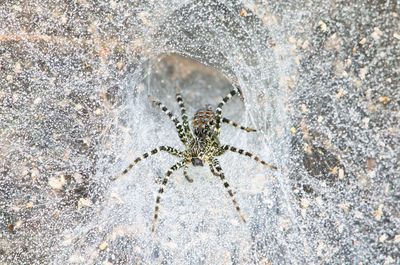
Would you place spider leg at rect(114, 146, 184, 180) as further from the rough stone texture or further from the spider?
the rough stone texture

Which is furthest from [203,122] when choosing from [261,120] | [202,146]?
[261,120]

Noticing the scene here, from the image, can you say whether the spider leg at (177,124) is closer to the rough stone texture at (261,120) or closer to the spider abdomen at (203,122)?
the spider abdomen at (203,122)

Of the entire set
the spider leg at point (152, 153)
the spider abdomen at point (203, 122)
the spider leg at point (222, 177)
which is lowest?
the spider leg at point (152, 153)

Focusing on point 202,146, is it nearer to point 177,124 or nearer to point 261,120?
point 177,124

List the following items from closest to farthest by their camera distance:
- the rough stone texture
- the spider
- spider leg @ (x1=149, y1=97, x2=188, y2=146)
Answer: the rough stone texture
the spider
spider leg @ (x1=149, y1=97, x2=188, y2=146)

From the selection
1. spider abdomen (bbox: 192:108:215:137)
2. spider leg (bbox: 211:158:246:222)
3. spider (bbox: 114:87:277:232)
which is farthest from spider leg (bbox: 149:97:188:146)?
spider leg (bbox: 211:158:246:222)

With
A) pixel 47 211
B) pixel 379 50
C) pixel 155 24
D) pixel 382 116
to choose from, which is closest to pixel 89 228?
pixel 47 211

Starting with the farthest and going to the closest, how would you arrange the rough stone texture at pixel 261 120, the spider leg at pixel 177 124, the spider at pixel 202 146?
1. the spider leg at pixel 177 124
2. the spider at pixel 202 146
3. the rough stone texture at pixel 261 120

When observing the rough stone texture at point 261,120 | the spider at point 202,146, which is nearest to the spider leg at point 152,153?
the spider at point 202,146

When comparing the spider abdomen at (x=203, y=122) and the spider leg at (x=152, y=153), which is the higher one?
the spider abdomen at (x=203, y=122)

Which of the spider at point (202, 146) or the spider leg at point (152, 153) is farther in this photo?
the spider at point (202, 146)

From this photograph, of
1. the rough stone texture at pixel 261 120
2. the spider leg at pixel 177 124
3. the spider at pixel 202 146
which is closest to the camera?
the rough stone texture at pixel 261 120
